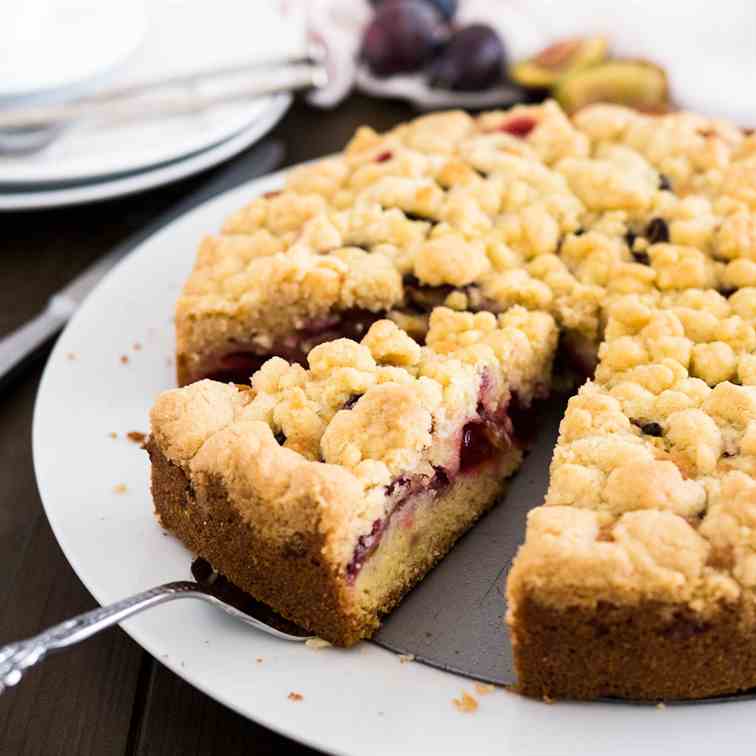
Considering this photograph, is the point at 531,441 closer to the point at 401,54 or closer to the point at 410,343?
the point at 410,343

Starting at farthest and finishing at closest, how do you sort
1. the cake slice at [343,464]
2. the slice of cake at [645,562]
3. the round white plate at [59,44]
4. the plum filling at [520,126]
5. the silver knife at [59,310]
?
the round white plate at [59,44] < the plum filling at [520,126] < the silver knife at [59,310] < the cake slice at [343,464] < the slice of cake at [645,562]

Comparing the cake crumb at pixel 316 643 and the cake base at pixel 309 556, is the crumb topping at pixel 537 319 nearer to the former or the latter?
the cake base at pixel 309 556

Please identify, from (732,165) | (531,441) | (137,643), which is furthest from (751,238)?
(137,643)

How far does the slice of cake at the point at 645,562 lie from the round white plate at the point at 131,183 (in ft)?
7.08

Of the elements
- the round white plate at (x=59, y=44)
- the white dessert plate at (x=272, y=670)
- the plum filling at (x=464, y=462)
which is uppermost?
the round white plate at (x=59, y=44)

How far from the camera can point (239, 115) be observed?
4445 mm

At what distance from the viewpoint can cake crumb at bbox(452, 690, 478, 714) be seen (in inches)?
94.0

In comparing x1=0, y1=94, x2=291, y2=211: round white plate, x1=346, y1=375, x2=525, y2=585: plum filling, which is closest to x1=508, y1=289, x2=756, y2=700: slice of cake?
x1=346, y1=375, x2=525, y2=585: plum filling

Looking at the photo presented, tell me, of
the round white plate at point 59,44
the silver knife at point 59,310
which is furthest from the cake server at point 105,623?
the round white plate at point 59,44

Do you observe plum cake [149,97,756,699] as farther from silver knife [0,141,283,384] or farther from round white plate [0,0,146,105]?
round white plate [0,0,146,105]

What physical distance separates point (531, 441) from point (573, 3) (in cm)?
243

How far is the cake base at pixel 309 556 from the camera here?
8.34 feet

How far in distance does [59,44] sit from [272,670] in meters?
2.83

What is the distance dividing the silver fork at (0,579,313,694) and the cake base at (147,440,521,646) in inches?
2.8
